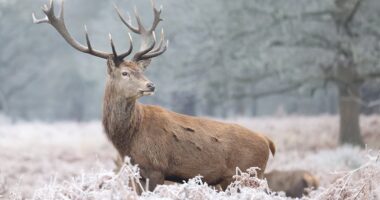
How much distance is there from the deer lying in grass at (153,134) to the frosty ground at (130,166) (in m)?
0.57

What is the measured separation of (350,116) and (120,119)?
13418mm

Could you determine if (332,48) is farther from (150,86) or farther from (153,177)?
(153,177)

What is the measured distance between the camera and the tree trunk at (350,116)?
734 inches

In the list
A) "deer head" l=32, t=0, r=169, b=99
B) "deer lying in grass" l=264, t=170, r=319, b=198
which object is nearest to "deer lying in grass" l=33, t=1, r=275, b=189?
"deer head" l=32, t=0, r=169, b=99

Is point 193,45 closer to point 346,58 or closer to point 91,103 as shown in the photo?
point 346,58

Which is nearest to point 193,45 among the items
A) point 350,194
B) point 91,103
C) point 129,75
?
point 129,75

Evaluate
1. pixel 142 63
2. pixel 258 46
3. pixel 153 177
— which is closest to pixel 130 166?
pixel 153 177

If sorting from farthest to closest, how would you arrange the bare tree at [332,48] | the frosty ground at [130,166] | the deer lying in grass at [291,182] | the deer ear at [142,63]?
the bare tree at [332,48]
the deer lying in grass at [291,182]
the deer ear at [142,63]
the frosty ground at [130,166]

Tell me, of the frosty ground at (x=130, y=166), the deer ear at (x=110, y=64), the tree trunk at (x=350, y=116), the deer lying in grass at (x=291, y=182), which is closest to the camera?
the frosty ground at (x=130, y=166)

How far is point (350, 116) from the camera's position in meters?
19.0

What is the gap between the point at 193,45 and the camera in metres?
20.7

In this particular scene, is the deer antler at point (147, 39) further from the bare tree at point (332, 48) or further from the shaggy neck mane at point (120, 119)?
the bare tree at point (332, 48)

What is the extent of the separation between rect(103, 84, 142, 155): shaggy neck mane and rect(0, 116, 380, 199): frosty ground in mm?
444

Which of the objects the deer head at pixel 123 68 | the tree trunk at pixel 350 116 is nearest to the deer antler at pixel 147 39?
the deer head at pixel 123 68
